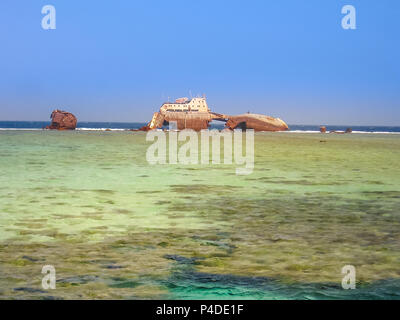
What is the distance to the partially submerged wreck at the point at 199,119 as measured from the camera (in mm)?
85438

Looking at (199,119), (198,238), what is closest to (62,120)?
(199,119)

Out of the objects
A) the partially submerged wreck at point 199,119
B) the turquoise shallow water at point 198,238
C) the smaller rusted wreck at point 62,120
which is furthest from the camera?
the partially submerged wreck at point 199,119

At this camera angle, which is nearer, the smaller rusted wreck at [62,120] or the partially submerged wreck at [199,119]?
the smaller rusted wreck at [62,120]

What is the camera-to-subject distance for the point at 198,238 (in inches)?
224

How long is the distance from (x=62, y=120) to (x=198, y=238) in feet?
247

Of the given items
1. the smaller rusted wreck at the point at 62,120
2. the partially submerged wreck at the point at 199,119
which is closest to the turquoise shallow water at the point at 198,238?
the smaller rusted wreck at the point at 62,120

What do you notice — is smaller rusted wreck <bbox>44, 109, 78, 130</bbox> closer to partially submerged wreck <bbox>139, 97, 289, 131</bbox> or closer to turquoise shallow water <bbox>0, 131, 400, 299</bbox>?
partially submerged wreck <bbox>139, 97, 289, 131</bbox>

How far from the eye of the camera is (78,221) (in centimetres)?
659

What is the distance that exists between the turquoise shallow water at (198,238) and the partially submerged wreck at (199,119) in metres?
70.4

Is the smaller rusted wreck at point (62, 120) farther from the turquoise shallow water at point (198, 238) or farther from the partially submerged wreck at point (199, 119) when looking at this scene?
the turquoise shallow water at point (198, 238)

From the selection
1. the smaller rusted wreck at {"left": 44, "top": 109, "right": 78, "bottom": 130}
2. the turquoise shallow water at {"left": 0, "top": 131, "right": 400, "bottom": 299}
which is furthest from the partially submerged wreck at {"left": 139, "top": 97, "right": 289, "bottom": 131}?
the turquoise shallow water at {"left": 0, "top": 131, "right": 400, "bottom": 299}

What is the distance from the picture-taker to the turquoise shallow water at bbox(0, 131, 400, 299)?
3.94m
